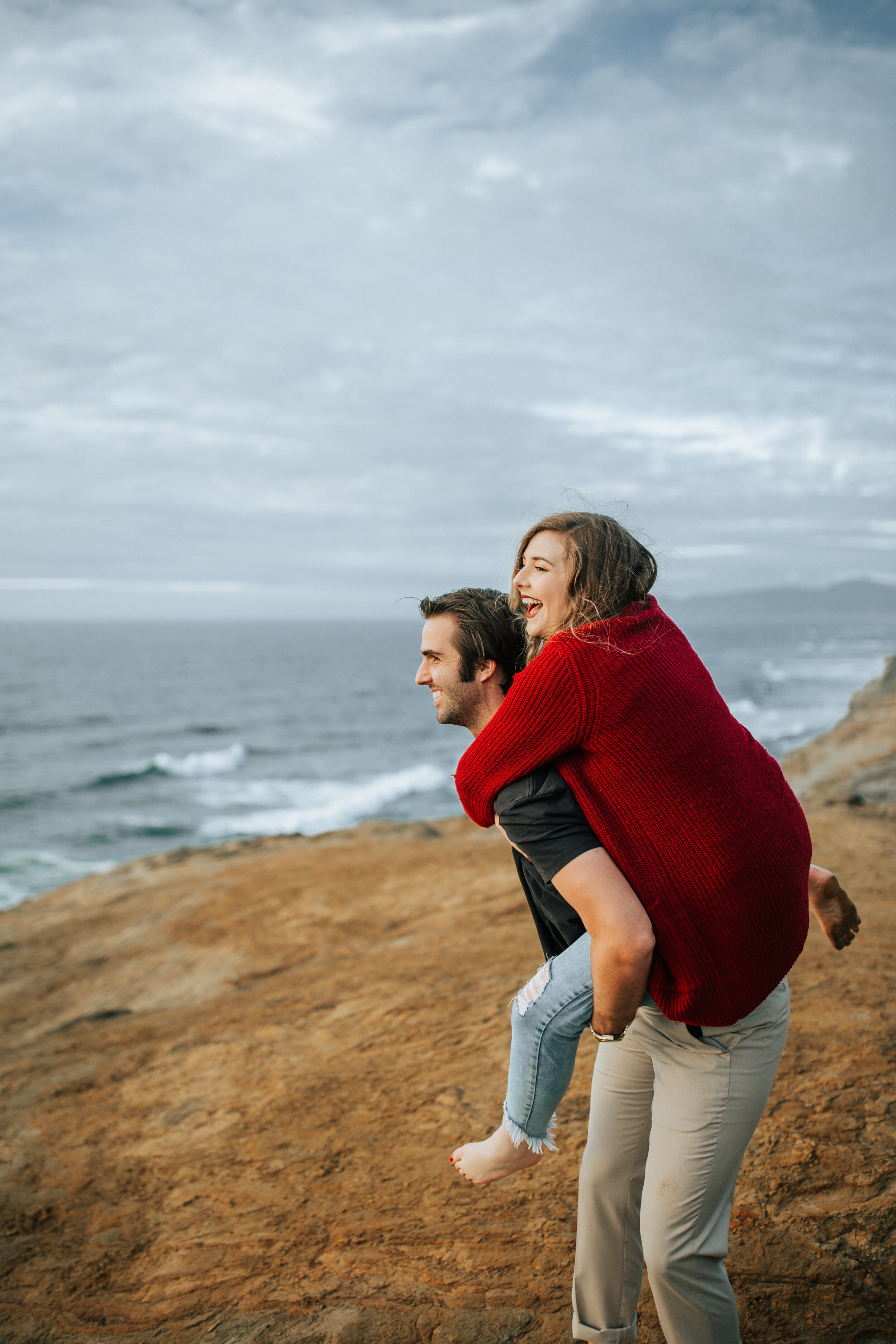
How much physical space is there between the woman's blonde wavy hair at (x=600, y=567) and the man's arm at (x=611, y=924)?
0.49 meters

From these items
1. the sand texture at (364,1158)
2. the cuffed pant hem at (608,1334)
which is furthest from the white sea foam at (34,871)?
the cuffed pant hem at (608,1334)

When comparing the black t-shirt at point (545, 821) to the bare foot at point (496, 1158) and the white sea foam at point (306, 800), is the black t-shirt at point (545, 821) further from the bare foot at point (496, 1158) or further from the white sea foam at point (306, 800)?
the white sea foam at point (306, 800)

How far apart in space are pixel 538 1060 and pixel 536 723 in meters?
0.95

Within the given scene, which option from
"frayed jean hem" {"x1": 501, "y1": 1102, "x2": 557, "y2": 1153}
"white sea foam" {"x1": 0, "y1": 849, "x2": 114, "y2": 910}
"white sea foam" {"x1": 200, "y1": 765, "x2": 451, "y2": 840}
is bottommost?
"white sea foam" {"x1": 200, "y1": 765, "x2": 451, "y2": 840}

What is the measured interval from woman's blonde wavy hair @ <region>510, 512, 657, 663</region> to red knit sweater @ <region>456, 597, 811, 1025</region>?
0.33ft

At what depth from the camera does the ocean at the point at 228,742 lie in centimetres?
2259

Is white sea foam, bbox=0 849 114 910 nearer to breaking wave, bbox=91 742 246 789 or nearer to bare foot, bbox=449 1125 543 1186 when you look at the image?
breaking wave, bbox=91 742 246 789

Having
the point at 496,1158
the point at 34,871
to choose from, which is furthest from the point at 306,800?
the point at 496,1158

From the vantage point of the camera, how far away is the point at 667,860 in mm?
1725

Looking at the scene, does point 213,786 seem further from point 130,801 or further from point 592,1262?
point 592,1262

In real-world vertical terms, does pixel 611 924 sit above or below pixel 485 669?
below

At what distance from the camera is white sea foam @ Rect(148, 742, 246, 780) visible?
30391 mm

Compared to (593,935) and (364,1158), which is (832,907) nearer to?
(593,935)

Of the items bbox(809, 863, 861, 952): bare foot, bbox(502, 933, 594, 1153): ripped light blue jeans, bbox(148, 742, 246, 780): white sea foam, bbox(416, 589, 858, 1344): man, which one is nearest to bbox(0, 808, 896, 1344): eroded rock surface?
bbox(416, 589, 858, 1344): man
